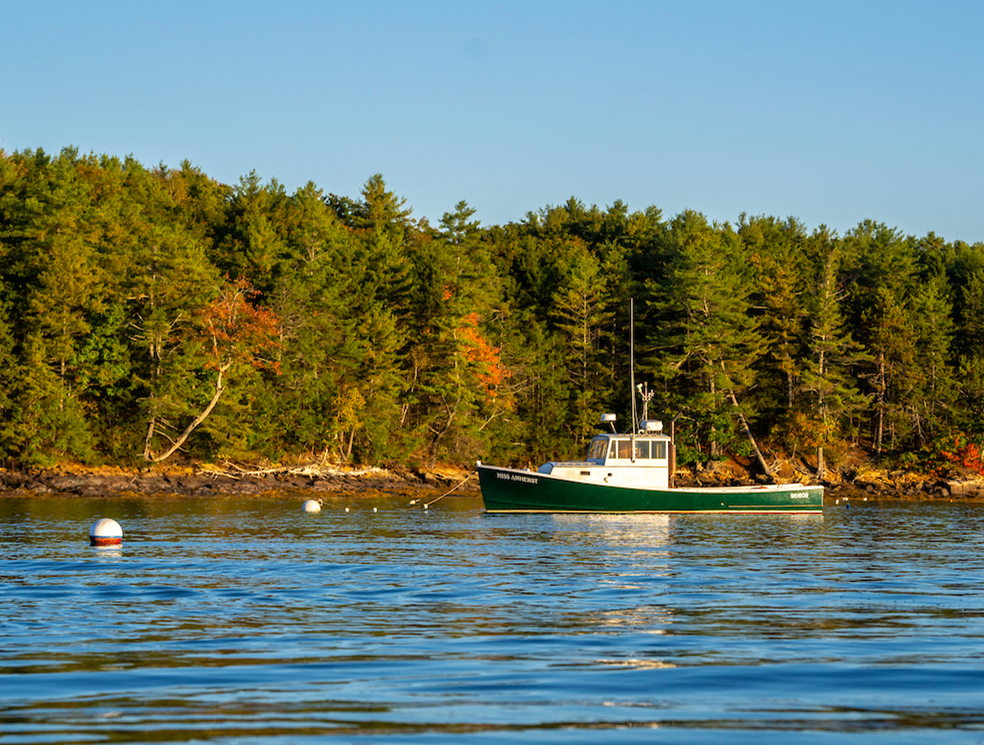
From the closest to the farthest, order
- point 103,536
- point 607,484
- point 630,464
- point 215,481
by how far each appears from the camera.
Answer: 1. point 103,536
2. point 607,484
3. point 630,464
4. point 215,481

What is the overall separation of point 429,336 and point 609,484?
36087 millimetres

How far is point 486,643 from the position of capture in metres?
11.9

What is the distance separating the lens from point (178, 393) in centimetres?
6256

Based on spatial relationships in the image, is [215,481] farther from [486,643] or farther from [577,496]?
[486,643]

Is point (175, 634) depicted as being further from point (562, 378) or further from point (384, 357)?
point (562, 378)

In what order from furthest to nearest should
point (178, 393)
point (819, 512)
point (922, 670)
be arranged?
point (178, 393) → point (819, 512) → point (922, 670)

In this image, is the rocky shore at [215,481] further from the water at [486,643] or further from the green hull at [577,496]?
the water at [486,643]

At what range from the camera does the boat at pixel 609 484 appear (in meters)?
40.7

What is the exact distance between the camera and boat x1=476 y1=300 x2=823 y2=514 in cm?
4066

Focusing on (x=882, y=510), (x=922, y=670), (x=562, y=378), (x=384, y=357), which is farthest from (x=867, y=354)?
(x=922, y=670)

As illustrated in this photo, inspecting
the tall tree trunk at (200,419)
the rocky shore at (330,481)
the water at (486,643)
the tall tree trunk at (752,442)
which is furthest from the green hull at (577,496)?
the tall tree trunk at (752,442)

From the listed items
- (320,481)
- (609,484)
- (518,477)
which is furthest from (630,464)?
(320,481)

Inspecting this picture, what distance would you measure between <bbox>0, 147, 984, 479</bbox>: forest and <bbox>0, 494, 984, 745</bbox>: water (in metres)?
37.2

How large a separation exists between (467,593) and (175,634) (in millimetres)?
5496
